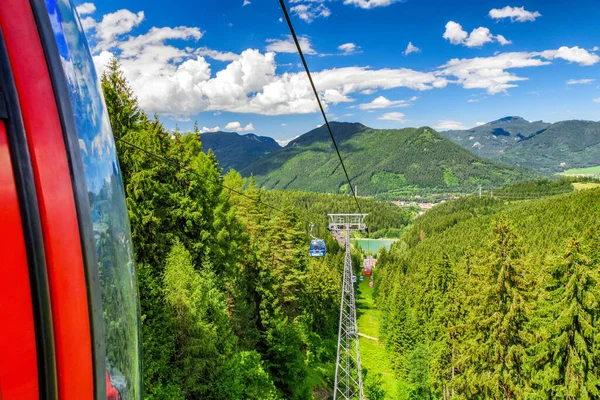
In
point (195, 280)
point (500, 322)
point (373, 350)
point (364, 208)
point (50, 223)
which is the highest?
point (50, 223)

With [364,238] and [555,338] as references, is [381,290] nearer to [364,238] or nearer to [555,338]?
[555,338]

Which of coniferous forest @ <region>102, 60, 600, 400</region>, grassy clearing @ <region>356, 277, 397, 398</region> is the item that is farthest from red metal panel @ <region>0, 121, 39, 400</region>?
grassy clearing @ <region>356, 277, 397, 398</region>

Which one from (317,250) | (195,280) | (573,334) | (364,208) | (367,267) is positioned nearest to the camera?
(195,280)

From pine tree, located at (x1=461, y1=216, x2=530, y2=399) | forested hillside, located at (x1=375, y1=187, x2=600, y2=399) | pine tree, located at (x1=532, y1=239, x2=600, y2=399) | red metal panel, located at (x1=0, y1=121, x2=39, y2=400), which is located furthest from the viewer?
pine tree, located at (x1=461, y1=216, x2=530, y2=399)

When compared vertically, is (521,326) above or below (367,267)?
above

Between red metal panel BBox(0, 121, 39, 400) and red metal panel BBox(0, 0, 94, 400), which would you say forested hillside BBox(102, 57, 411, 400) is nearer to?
red metal panel BBox(0, 0, 94, 400)

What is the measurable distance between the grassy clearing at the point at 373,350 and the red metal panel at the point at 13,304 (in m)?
32.3

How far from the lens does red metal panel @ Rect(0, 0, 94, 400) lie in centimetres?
95

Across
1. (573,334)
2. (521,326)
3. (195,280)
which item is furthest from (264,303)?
(573,334)

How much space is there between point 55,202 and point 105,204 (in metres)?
0.32

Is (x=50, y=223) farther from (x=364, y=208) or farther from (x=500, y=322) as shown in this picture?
(x=364, y=208)

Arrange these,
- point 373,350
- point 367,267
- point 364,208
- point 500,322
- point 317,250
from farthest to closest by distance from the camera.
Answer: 1. point 364,208
2. point 367,267
3. point 373,350
4. point 317,250
5. point 500,322

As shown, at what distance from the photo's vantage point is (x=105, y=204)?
130cm

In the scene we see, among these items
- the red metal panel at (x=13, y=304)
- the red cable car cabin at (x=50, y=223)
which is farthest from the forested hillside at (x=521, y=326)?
the red metal panel at (x=13, y=304)
